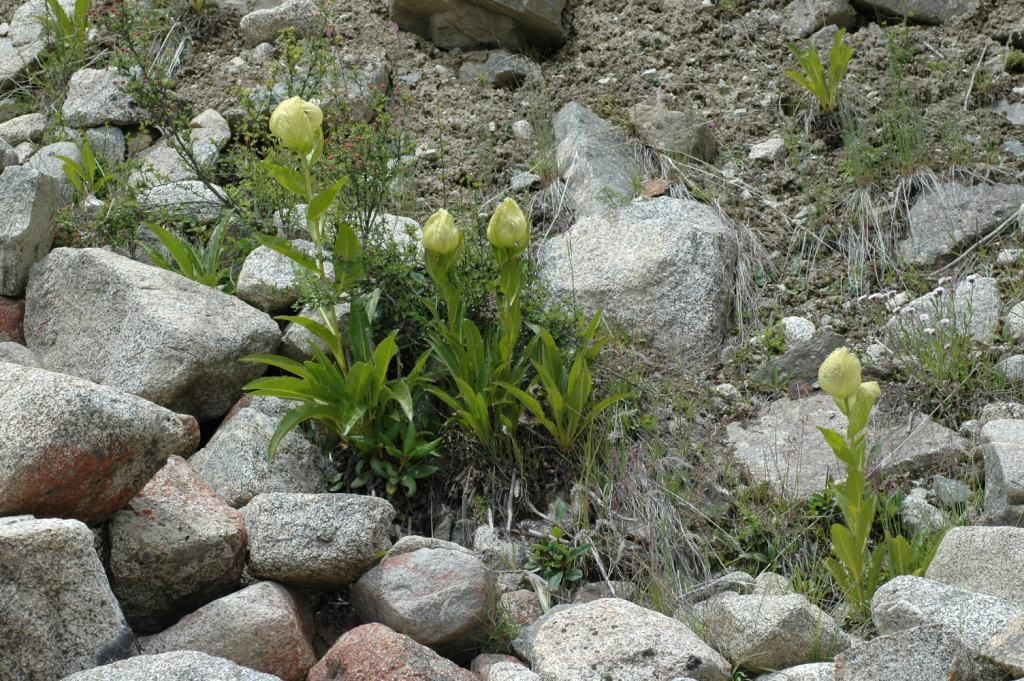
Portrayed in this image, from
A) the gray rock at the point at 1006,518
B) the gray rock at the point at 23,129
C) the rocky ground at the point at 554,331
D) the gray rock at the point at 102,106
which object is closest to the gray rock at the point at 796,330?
the rocky ground at the point at 554,331

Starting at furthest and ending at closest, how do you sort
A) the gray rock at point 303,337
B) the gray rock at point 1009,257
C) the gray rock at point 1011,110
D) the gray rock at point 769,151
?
the gray rock at point 769,151 < the gray rock at point 1011,110 < the gray rock at point 1009,257 < the gray rock at point 303,337

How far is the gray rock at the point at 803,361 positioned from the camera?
4.29 m

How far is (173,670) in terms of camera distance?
236 centimetres

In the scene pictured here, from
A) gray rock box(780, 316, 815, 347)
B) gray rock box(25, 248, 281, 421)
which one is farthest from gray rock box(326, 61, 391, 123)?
gray rock box(780, 316, 815, 347)

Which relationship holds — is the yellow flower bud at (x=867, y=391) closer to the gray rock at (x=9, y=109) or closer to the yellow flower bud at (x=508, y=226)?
the yellow flower bud at (x=508, y=226)

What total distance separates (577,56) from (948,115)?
191 cm

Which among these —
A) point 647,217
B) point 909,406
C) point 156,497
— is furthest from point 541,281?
point 156,497

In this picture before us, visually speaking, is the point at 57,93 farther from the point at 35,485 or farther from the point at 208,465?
the point at 35,485

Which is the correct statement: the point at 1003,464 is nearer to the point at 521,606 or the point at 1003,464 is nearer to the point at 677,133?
the point at 521,606

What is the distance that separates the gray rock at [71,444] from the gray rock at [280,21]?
332 centimetres

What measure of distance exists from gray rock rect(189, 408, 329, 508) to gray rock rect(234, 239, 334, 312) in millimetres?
566

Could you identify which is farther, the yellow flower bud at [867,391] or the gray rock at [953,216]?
the gray rock at [953,216]

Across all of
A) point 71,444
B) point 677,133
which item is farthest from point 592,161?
point 71,444

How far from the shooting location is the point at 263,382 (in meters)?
3.66
